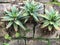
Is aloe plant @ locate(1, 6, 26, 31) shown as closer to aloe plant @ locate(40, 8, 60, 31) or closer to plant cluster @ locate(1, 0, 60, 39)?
plant cluster @ locate(1, 0, 60, 39)

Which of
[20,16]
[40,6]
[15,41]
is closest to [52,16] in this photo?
[40,6]

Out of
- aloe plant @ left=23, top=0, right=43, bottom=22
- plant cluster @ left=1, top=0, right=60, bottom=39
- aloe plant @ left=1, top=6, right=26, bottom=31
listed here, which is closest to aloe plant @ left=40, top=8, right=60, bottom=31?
plant cluster @ left=1, top=0, right=60, bottom=39

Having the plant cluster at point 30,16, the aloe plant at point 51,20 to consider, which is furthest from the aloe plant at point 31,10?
the aloe plant at point 51,20

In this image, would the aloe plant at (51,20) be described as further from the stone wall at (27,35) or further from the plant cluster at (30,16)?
the stone wall at (27,35)

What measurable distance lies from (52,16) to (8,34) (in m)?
0.69

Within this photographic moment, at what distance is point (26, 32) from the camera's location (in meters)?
3.34

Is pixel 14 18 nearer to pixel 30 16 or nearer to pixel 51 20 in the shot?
pixel 30 16

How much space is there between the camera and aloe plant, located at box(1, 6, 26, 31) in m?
3.21

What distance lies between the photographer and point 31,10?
322 centimetres

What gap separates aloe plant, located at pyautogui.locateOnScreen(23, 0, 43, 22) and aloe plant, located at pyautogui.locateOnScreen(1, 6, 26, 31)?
0.09 meters

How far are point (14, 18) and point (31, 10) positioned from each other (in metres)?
0.26

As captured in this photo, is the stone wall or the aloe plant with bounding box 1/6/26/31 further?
the stone wall

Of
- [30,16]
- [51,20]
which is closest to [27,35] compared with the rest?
[30,16]

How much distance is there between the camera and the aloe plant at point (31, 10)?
3.21m
